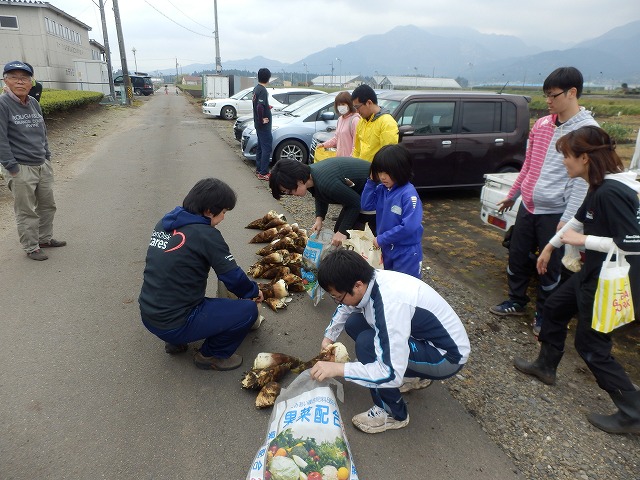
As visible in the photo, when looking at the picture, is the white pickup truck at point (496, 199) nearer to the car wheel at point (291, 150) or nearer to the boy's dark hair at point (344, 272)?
the boy's dark hair at point (344, 272)

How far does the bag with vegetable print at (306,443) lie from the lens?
5.91ft

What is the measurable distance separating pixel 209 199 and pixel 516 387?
8.07 ft

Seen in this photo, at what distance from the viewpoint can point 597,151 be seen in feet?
7.48

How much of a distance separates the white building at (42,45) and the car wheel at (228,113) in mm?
16030

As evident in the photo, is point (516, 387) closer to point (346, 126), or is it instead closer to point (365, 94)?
point (365, 94)

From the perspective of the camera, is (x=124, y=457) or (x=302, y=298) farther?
(x=302, y=298)

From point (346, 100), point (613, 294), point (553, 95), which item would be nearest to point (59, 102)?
point (346, 100)

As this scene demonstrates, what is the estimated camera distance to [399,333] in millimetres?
2020

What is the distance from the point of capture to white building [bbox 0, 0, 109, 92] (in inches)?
1119

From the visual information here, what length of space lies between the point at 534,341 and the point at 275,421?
241 cm

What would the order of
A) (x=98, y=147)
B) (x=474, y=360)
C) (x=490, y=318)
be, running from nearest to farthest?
(x=474, y=360)
(x=490, y=318)
(x=98, y=147)

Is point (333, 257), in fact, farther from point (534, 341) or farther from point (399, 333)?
point (534, 341)

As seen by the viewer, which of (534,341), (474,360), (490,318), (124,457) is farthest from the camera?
(490,318)

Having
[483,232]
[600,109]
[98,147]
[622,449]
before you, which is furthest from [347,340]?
[600,109]
